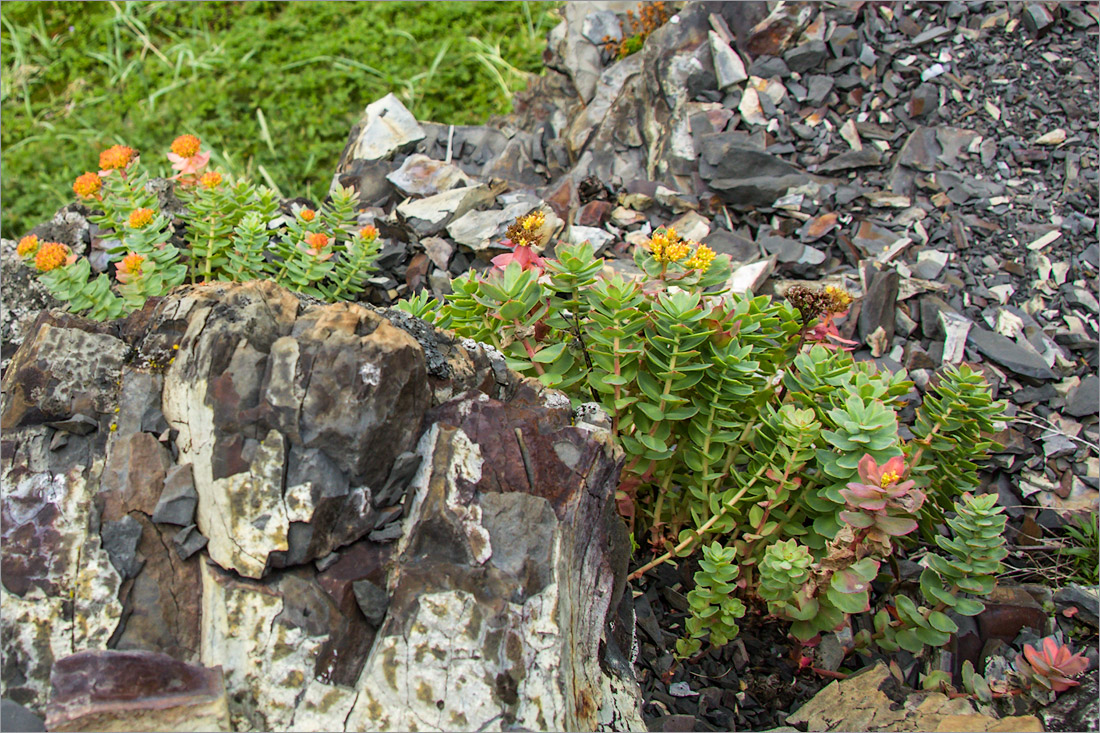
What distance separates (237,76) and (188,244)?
3.59 meters

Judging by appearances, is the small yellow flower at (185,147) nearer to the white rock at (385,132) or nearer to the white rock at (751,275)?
the white rock at (385,132)

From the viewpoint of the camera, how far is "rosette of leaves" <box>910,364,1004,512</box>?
8.00ft

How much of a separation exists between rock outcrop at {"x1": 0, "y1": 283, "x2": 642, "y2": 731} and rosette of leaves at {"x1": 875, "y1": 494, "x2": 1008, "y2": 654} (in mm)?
933

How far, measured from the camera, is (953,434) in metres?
2.56

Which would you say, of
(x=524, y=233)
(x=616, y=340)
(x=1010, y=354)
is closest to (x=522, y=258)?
(x=524, y=233)

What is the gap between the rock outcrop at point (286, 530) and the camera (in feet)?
5.50

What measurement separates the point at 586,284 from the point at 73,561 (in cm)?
145

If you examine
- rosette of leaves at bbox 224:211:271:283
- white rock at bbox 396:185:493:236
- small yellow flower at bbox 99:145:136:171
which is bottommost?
white rock at bbox 396:185:493:236

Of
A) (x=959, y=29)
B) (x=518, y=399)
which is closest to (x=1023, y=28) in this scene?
(x=959, y=29)

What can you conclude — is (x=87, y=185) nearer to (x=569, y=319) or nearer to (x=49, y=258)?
(x=49, y=258)

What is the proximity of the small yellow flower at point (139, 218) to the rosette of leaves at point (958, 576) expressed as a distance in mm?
2662

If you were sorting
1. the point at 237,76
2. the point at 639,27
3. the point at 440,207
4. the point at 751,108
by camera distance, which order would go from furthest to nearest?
1. the point at 237,76
2. the point at 639,27
3. the point at 751,108
4. the point at 440,207

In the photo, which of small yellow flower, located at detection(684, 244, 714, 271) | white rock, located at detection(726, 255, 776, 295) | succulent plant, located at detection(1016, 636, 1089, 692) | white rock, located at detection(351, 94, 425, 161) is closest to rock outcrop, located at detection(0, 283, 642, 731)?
small yellow flower, located at detection(684, 244, 714, 271)

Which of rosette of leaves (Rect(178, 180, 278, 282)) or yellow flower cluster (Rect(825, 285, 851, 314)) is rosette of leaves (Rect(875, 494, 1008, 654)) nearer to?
yellow flower cluster (Rect(825, 285, 851, 314))
